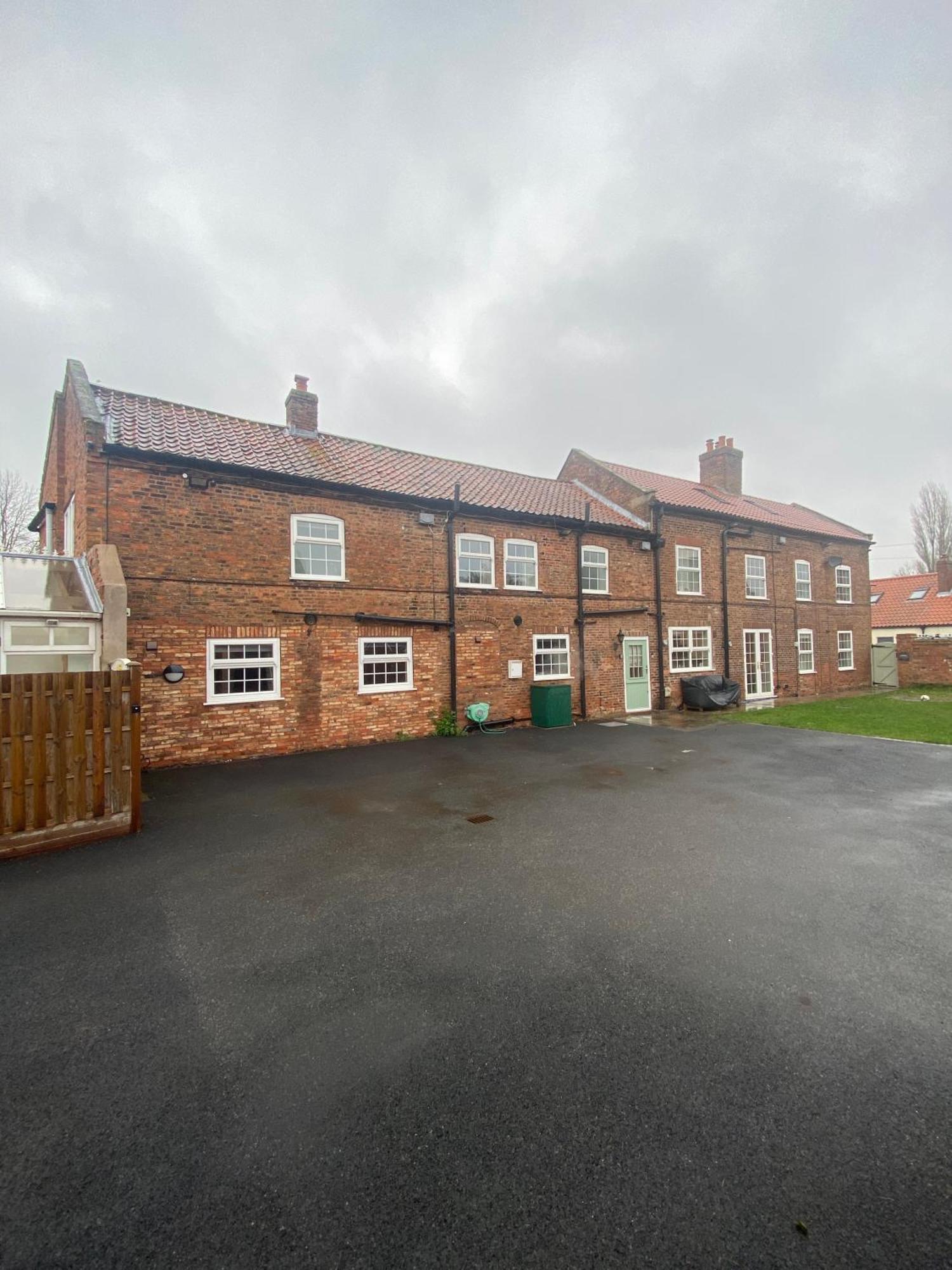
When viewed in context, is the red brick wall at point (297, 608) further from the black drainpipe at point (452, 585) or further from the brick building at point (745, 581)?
the brick building at point (745, 581)

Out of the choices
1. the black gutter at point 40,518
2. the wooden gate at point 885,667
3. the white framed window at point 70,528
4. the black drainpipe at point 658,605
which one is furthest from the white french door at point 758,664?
the black gutter at point 40,518

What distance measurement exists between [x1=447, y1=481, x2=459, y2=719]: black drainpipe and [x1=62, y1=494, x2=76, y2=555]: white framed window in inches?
323

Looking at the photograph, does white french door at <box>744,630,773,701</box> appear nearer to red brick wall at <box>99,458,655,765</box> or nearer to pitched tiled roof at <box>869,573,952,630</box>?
red brick wall at <box>99,458,655,765</box>

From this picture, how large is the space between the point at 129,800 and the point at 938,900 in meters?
8.11

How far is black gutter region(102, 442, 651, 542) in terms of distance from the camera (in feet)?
33.0

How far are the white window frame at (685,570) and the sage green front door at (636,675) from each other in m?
2.53

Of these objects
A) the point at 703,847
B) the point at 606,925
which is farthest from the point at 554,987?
the point at 703,847

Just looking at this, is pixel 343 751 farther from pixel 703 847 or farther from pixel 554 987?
pixel 554 987

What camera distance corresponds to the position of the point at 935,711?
15.2 m

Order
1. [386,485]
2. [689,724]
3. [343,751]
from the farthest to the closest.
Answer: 1. [689,724]
2. [386,485]
3. [343,751]

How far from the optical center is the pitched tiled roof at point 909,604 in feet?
95.9

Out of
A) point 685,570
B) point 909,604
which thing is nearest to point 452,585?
point 685,570

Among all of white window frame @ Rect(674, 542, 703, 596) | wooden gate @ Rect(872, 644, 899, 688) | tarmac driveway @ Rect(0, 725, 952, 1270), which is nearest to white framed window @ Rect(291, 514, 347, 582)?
tarmac driveway @ Rect(0, 725, 952, 1270)

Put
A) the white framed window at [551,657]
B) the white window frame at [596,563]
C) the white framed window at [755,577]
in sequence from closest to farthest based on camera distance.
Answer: the white framed window at [551,657] → the white window frame at [596,563] → the white framed window at [755,577]
